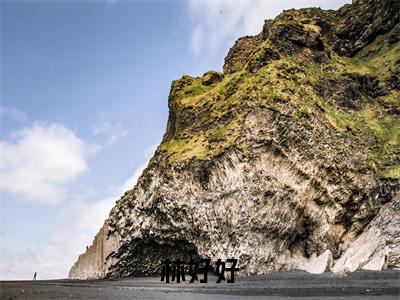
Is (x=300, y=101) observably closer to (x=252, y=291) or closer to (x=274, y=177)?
(x=274, y=177)

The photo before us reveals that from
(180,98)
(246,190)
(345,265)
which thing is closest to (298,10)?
(180,98)

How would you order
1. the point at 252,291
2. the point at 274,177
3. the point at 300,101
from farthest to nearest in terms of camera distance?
the point at 300,101 → the point at 274,177 → the point at 252,291

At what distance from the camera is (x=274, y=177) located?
5281cm

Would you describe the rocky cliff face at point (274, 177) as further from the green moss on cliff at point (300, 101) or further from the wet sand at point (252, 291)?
the wet sand at point (252, 291)

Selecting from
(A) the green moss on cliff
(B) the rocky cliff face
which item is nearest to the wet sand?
(B) the rocky cliff face

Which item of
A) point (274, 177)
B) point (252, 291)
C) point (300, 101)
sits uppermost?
point (300, 101)

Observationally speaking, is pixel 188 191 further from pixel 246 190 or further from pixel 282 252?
pixel 282 252

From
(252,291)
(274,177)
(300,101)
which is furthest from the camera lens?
(300,101)

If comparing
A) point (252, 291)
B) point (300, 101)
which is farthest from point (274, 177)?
point (252, 291)

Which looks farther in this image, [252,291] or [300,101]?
[300,101]

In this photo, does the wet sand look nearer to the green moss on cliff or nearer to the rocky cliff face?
the rocky cliff face

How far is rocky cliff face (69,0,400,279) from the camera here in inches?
1976

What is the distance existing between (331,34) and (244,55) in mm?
18515

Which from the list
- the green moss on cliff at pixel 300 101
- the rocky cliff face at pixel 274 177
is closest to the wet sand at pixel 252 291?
the rocky cliff face at pixel 274 177
